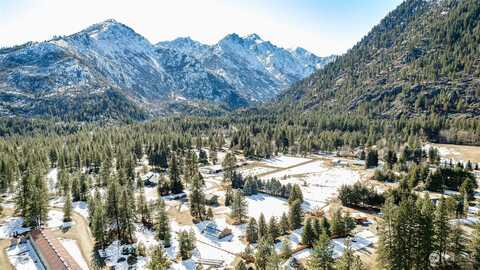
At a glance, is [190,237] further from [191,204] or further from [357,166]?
[357,166]

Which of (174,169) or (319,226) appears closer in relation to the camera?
(319,226)

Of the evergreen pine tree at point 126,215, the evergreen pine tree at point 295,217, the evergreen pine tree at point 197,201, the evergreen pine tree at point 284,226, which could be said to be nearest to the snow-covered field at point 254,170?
the evergreen pine tree at point 197,201

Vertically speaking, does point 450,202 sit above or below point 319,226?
above

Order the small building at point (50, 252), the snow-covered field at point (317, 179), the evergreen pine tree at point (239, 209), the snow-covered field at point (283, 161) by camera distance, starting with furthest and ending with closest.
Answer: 1. the snow-covered field at point (283, 161)
2. the snow-covered field at point (317, 179)
3. the evergreen pine tree at point (239, 209)
4. the small building at point (50, 252)

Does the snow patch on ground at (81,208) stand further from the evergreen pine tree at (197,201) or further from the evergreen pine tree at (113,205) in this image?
the evergreen pine tree at (197,201)

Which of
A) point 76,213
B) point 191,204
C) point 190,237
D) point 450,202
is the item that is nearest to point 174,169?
point 191,204

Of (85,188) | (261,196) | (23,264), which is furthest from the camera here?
(261,196)

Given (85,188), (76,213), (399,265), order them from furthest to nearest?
(85,188), (76,213), (399,265)
